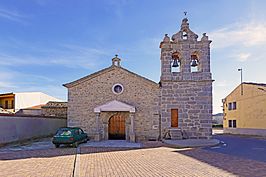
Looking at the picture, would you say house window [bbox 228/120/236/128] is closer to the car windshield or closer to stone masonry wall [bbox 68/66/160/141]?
stone masonry wall [bbox 68/66/160/141]

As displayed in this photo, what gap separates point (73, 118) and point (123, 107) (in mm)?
3894

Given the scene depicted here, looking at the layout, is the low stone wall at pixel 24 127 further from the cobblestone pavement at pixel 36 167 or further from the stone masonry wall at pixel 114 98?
the cobblestone pavement at pixel 36 167

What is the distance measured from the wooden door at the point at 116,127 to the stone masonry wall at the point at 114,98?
934 mm

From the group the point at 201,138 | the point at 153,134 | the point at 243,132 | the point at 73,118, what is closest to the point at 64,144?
the point at 73,118

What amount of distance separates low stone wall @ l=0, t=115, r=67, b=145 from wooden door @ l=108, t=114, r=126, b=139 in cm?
611

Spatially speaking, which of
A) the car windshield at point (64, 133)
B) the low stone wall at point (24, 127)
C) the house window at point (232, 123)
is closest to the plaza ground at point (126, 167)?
the car windshield at point (64, 133)

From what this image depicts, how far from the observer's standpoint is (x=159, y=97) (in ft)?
65.4

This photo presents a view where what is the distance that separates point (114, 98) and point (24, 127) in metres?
6.85

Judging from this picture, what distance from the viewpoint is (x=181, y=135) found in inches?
760

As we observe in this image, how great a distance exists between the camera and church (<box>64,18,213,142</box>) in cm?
1959

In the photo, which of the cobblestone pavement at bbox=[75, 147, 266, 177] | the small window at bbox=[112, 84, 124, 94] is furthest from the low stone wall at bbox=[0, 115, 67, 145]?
the cobblestone pavement at bbox=[75, 147, 266, 177]

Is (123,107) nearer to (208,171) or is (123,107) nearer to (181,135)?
(181,135)

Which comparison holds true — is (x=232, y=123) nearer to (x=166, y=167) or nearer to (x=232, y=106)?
(x=232, y=106)

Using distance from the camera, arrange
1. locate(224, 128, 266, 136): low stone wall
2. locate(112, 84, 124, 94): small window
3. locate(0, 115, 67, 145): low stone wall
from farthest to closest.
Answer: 1. locate(224, 128, 266, 136): low stone wall
2. locate(112, 84, 124, 94): small window
3. locate(0, 115, 67, 145): low stone wall
